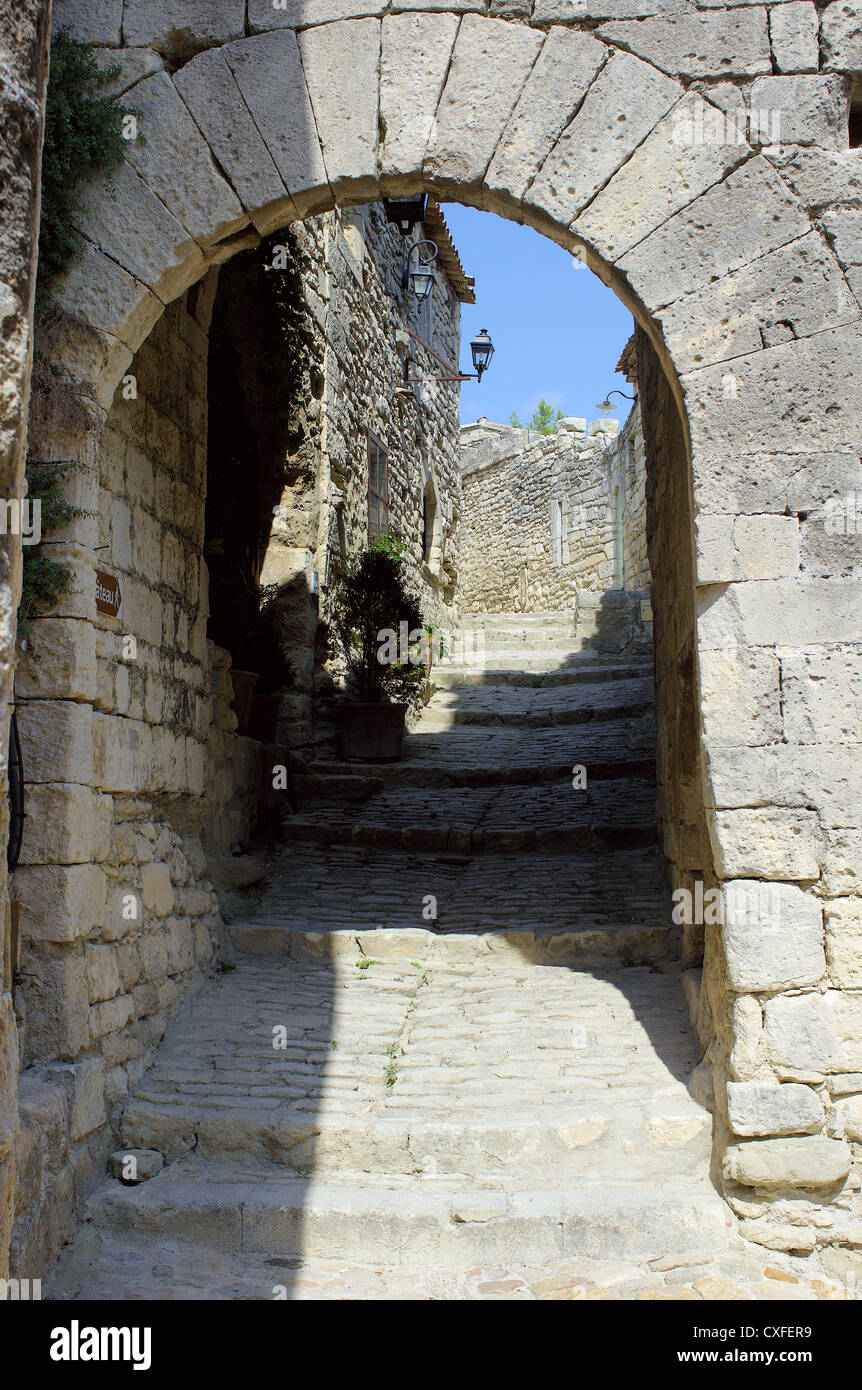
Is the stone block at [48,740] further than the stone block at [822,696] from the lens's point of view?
Yes

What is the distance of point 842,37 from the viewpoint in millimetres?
3389

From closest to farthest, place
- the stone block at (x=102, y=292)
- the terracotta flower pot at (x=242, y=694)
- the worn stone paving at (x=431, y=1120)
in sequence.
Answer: the worn stone paving at (x=431, y=1120)
the stone block at (x=102, y=292)
the terracotta flower pot at (x=242, y=694)

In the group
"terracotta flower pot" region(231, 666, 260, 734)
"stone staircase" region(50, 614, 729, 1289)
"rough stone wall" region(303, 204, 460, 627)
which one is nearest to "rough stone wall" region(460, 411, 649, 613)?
"rough stone wall" region(303, 204, 460, 627)

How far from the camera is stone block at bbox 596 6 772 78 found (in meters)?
3.41

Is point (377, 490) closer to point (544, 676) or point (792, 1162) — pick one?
point (544, 676)

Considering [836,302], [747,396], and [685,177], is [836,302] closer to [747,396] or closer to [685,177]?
[747,396]

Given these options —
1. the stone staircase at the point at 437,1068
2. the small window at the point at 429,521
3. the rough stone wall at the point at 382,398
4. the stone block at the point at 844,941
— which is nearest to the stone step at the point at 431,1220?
the stone staircase at the point at 437,1068

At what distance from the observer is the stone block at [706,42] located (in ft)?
11.2

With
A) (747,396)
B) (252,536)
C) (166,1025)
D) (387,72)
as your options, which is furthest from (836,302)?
(252,536)

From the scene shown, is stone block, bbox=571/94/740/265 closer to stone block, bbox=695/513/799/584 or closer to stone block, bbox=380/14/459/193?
stone block, bbox=380/14/459/193

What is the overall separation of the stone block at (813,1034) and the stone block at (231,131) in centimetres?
308

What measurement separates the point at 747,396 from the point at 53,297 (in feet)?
7.51

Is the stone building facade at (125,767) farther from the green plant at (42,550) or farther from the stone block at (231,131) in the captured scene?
the stone block at (231,131)

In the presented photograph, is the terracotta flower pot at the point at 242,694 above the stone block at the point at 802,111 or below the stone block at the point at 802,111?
below
